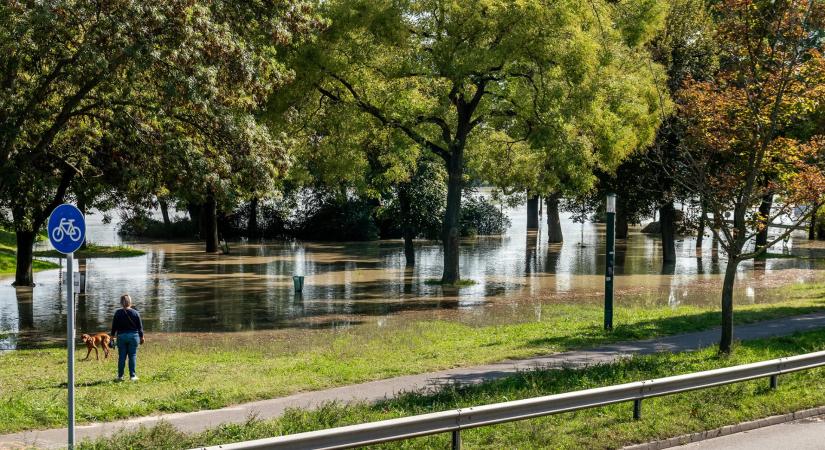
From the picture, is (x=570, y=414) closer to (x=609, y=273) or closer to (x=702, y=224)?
(x=609, y=273)

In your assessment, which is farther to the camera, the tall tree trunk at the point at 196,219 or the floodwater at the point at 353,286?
the tall tree trunk at the point at 196,219

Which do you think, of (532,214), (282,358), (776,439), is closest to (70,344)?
(776,439)

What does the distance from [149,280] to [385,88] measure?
13.3 m

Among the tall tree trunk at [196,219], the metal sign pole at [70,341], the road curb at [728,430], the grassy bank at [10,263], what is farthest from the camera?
the tall tree trunk at [196,219]

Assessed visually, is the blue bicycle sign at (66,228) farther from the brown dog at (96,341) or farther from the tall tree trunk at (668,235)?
the tall tree trunk at (668,235)

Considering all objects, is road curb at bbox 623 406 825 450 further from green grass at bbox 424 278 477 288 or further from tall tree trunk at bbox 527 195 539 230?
tall tree trunk at bbox 527 195 539 230

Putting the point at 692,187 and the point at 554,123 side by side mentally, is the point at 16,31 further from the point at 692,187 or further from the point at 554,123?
the point at 554,123

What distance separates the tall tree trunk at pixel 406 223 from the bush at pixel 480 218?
20.0m

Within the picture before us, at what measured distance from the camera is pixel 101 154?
25.7 metres

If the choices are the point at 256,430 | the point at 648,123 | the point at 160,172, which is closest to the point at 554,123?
the point at 648,123

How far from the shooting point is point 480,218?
67312mm

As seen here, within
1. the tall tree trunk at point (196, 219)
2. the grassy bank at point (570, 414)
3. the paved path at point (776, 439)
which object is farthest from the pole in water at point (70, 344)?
the tall tree trunk at point (196, 219)

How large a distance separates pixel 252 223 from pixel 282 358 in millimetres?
46952

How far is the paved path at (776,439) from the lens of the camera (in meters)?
9.82
